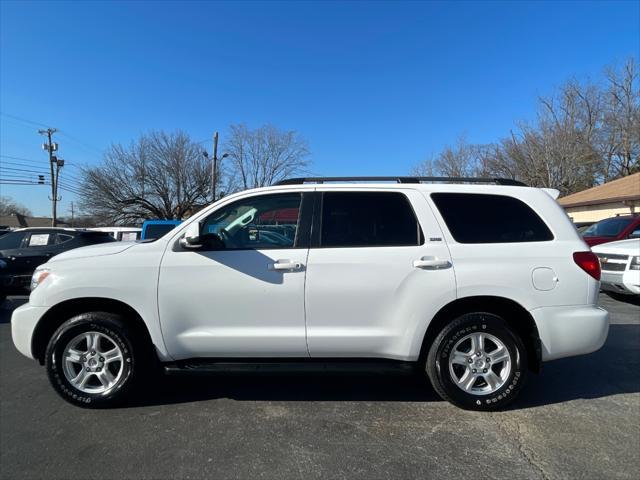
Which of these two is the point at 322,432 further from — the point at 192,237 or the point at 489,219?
the point at 489,219

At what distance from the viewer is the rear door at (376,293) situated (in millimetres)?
3404

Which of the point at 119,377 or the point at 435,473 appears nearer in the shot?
the point at 435,473

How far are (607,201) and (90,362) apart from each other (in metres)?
26.1

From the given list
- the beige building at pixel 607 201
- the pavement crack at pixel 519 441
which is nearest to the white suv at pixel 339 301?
the pavement crack at pixel 519 441

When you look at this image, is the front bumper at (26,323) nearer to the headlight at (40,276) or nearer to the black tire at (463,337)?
the headlight at (40,276)

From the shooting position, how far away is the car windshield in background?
10.4m

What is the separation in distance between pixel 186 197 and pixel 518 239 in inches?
1425

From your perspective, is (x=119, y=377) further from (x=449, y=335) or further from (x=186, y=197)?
(x=186, y=197)

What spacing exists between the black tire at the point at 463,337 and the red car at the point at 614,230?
8127 mm

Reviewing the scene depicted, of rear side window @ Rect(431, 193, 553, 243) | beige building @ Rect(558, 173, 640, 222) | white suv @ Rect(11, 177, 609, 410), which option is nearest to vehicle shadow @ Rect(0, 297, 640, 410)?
white suv @ Rect(11, 177, 609, 410)

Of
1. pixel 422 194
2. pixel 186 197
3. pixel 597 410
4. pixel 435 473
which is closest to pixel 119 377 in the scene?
pixel 435 473

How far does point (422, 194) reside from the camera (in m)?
3.67

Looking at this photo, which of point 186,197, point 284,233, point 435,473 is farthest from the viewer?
point 186,197

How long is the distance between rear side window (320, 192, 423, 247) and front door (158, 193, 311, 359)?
297 mm
